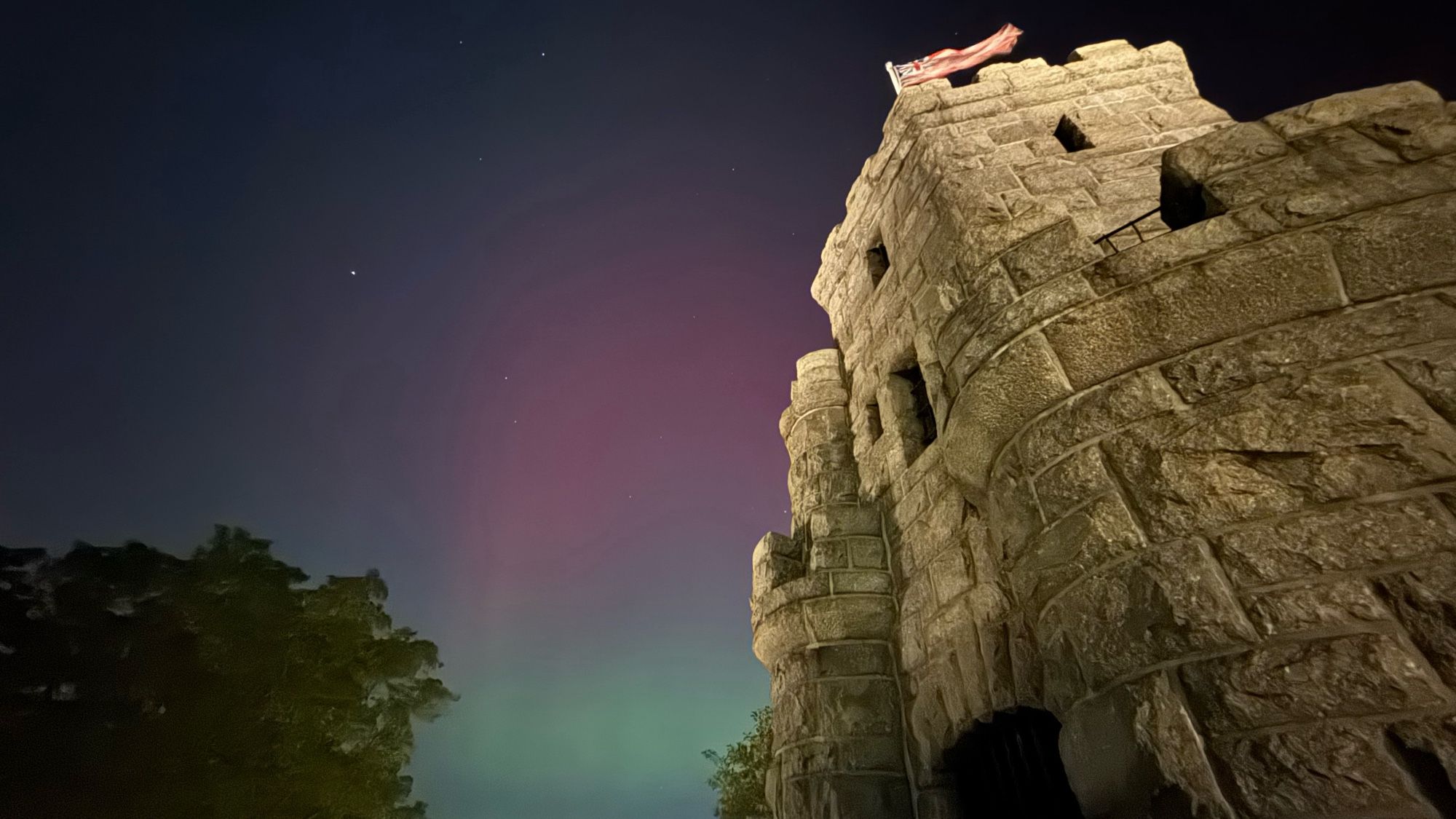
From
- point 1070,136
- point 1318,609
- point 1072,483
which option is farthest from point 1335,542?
point 1070,136

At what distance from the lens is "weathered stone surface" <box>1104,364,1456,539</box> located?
2.04 metres

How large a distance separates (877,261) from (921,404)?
5.17ft

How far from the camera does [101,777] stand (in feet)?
36.6

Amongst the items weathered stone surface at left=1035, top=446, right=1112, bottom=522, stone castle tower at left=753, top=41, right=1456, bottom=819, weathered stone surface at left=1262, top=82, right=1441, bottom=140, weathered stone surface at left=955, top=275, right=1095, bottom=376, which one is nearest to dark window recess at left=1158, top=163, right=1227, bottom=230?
stone castle tower at left=753, top=41, right=1456, bottom=819

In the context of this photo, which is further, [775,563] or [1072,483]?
[775,563]

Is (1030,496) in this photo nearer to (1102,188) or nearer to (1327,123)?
(1327,123)

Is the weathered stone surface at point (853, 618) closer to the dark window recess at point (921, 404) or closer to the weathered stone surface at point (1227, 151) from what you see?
the dark window recess at point (921, 404)

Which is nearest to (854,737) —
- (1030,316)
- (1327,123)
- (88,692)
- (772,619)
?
(772,619)

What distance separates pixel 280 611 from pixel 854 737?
1338cm

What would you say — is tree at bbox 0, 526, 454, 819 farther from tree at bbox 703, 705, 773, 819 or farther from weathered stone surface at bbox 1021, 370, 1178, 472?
weathered stone surface at bbox 1021, 370, 1178, 472

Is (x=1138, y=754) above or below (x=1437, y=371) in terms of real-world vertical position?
below

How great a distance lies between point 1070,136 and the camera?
16.1 ft

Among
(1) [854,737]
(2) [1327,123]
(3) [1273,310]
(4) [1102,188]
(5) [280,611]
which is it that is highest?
(5) [280,611]

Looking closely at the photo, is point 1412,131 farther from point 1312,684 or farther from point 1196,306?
point 1312,684
